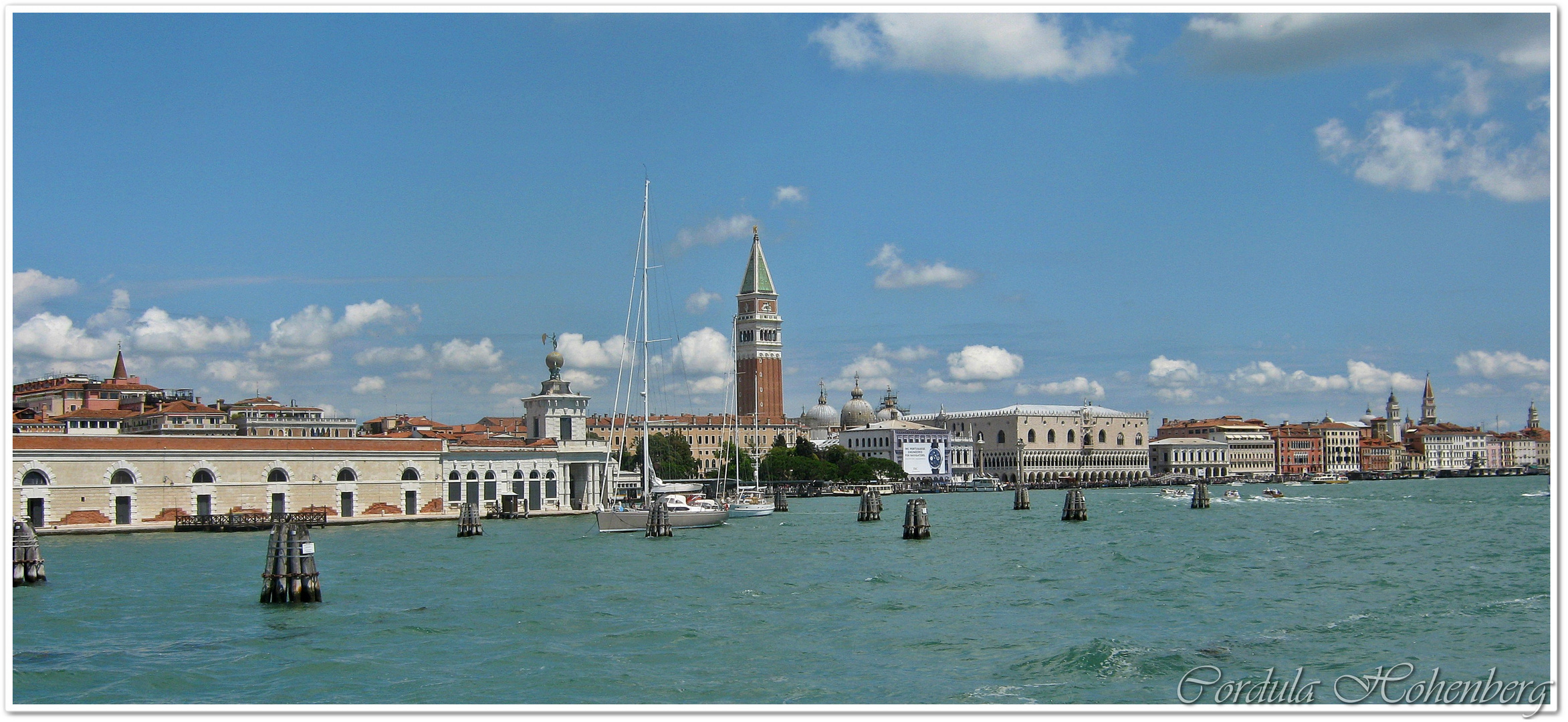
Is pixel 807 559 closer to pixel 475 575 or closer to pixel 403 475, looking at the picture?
pixel 475 575

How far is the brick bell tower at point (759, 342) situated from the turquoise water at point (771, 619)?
75318mm

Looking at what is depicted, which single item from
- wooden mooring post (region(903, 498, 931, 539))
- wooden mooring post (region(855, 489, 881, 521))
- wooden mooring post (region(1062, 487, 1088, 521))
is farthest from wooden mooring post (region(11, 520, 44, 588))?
wooden mooring post (region(1062, 487, 1088, 521))

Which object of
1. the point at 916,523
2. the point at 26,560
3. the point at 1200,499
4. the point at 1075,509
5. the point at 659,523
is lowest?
the point at 1200,499

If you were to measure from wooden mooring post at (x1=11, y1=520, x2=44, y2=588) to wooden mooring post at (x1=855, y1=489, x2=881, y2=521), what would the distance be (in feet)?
84.9

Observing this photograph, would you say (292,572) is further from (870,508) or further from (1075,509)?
(1075,509)

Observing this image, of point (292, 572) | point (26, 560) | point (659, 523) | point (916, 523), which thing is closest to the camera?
point (292, 572)

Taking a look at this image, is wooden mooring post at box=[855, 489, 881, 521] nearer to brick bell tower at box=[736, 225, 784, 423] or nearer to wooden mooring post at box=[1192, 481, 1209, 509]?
wooden mooring post at box=[1192, 481, 1209, 509]

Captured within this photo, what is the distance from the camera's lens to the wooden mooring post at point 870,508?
4466cm

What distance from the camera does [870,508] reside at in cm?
4522

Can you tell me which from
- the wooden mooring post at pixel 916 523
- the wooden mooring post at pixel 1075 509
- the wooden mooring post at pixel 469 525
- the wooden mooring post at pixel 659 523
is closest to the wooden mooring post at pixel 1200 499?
the wooden mooring post at pixel 1075 509

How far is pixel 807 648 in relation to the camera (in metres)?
15.7

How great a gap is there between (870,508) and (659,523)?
1208cm

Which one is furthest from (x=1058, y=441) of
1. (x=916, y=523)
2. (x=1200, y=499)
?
(x=916, y=523)
